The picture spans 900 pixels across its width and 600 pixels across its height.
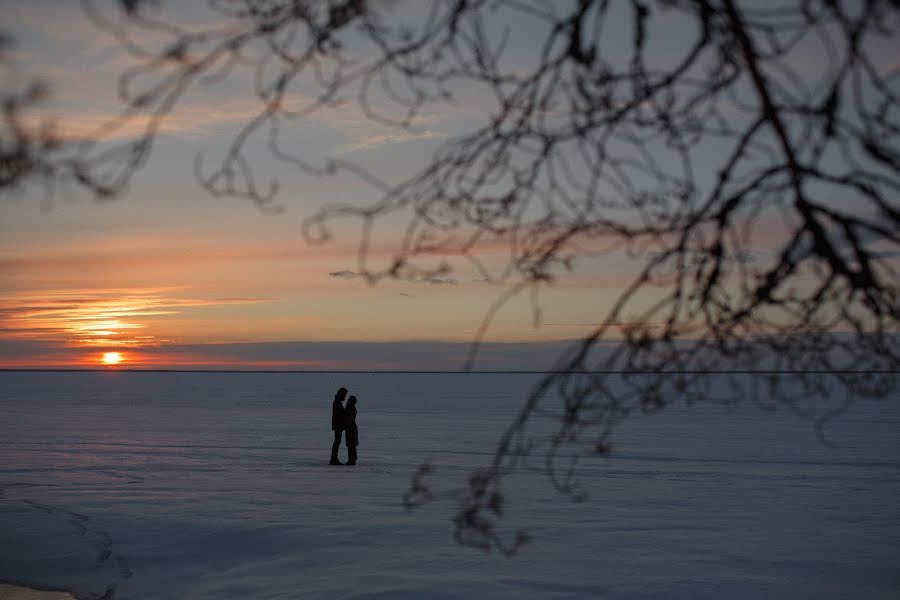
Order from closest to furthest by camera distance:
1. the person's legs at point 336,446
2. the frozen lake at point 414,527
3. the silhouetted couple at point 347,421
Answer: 1. the frozen lake at point 414,527
2. the silhouetted couple at point 347,421
3. the person's legs at point 336,446

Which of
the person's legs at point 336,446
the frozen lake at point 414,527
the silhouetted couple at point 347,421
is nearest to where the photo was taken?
the frozen lake at point 414,527

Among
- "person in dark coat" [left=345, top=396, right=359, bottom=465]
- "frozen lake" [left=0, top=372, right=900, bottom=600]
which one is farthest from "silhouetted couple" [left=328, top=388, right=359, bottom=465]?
→ "frozen lake" [left=0, top=372, right=900, bottom=600]

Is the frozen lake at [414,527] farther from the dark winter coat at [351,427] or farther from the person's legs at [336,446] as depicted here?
the dark winter coat at [351,427]

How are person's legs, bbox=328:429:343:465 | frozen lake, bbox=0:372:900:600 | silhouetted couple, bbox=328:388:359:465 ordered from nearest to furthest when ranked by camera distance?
1. frozen lake, bbox=0:372:900:600
2. silhouetted couple, bbox=328:388:359:465
3. person's legs, bbox=328:429:343:465

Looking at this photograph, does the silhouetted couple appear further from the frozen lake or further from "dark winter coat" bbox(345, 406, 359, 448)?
the frozen lake

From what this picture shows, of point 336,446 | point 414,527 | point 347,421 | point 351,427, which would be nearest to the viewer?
point 414,527

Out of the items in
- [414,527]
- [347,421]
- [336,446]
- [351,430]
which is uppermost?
[347,421]

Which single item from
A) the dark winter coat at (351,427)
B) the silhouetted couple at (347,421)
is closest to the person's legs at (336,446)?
the silhouetted couple at (347,421)

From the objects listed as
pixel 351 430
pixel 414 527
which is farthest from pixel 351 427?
pixel 414 527

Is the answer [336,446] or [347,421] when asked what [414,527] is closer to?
[347,421]

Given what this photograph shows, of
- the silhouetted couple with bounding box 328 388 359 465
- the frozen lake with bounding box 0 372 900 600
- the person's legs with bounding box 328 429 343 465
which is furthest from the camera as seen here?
the person's legs with bounding box 328 429 343 465

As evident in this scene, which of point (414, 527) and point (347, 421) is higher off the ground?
point (347, 421)

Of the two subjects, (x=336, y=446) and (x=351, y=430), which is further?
(x=336, y=446)

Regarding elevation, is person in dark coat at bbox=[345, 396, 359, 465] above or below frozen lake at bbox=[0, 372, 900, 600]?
above
